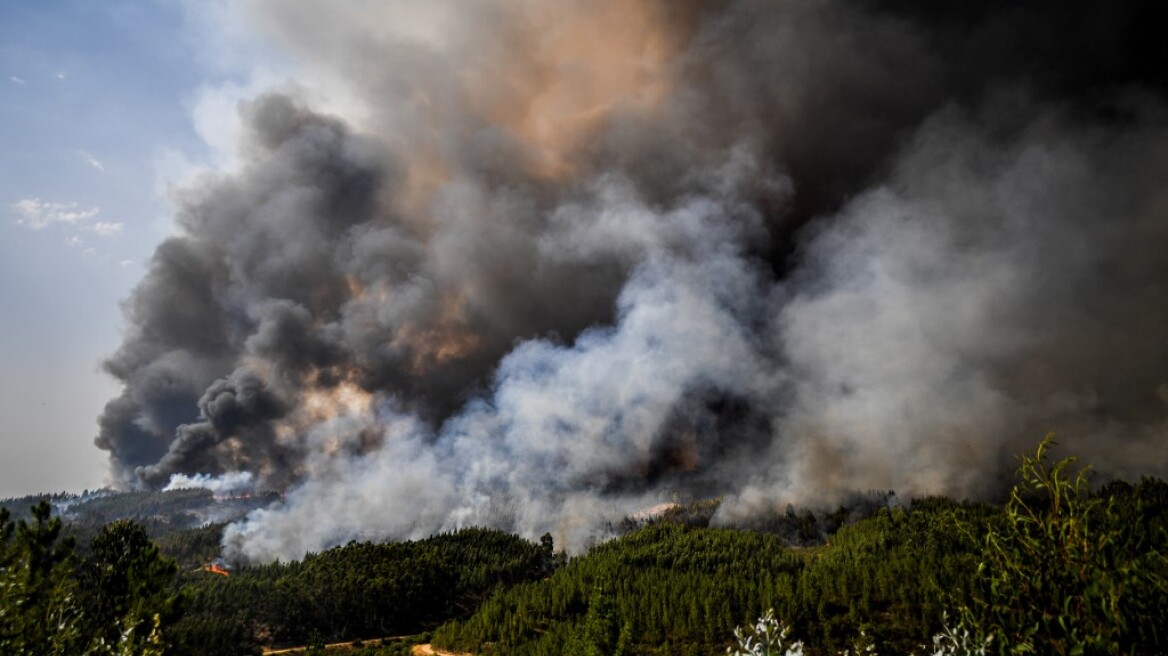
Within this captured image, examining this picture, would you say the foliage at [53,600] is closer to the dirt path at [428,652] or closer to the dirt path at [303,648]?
the dirt path at [428,652]

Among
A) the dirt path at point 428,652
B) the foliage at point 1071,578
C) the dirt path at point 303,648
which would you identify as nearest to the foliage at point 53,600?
the foliage at point 1071,578

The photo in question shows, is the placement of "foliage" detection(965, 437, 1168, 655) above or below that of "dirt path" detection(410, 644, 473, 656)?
above

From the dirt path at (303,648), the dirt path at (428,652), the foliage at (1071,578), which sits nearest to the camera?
the foliage at (1071,578)

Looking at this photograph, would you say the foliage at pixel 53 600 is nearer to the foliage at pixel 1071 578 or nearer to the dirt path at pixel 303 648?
the foliage at pixel 1071 578

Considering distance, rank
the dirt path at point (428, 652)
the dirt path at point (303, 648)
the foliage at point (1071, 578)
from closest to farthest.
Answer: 1. the foliage at point (1071, 578)
2. the dirt path at point (428, 652)
3. the dirt path at point (303, 648)

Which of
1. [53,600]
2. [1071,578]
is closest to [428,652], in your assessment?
[53,600]

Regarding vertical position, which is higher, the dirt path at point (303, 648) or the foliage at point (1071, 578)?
the foliage at point (1071, 578)

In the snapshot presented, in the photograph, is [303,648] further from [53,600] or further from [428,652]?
[53,600]

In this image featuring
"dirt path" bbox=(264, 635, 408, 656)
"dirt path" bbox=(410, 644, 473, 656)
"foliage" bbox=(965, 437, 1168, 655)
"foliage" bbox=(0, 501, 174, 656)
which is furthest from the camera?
"dirt path" bbox=(264, 635, 408, 656)

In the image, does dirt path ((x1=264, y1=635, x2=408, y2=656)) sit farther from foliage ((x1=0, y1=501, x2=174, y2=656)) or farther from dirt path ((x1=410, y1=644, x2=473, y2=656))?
foliage ((x1=0, y1=501, x2=174, y2=656))

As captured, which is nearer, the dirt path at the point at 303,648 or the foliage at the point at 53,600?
the foliage at the point at 53,600

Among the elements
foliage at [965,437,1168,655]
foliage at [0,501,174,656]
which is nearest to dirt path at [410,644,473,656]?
foliage at [0,501,174,656]

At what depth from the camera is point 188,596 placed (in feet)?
104

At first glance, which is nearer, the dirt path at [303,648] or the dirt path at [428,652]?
the dirt path at [428,652]
